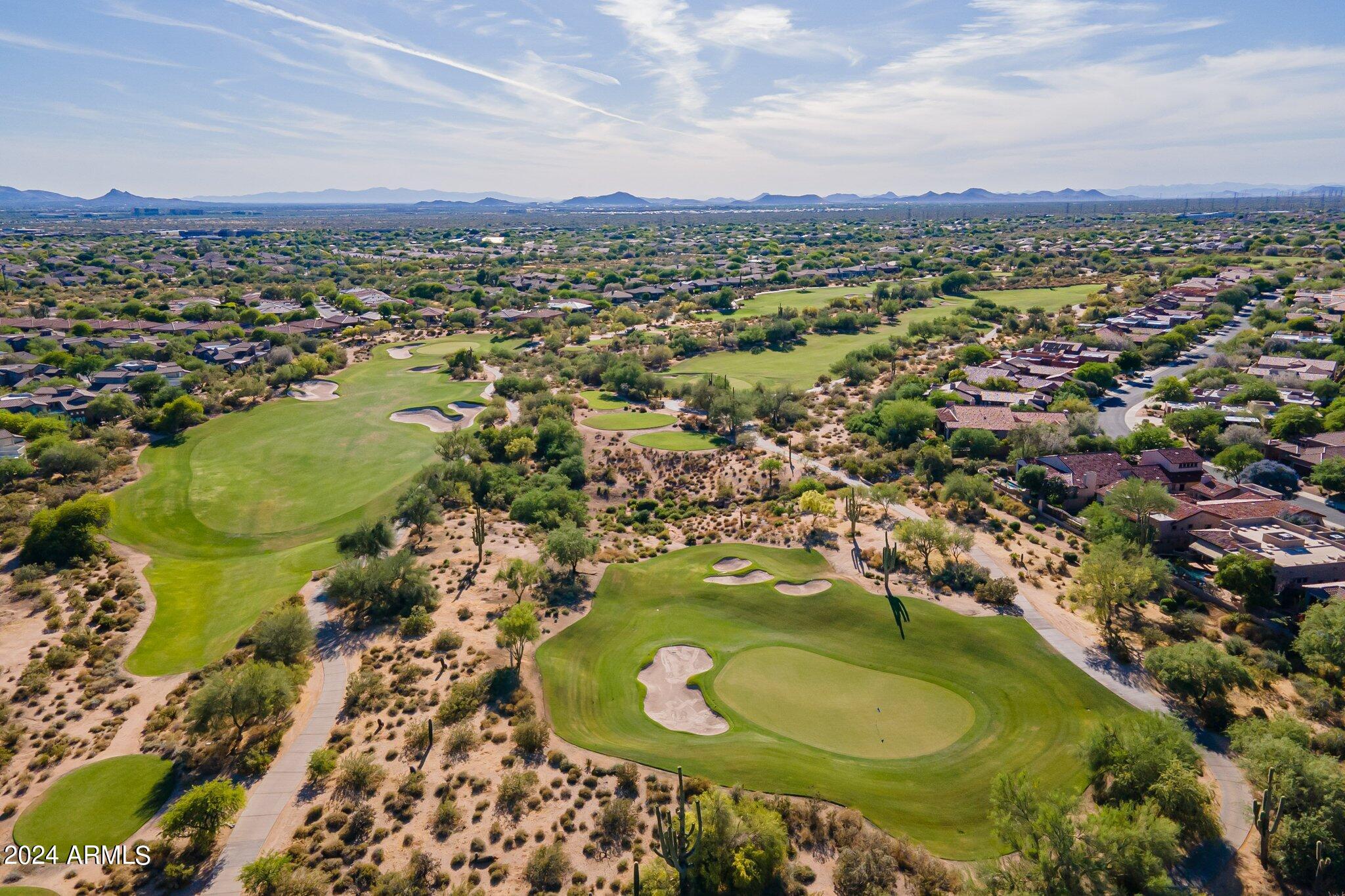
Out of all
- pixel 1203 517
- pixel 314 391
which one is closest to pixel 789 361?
pixel 1203 517

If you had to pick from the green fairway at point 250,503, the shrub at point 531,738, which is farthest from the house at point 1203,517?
the green fairway at point 250,503

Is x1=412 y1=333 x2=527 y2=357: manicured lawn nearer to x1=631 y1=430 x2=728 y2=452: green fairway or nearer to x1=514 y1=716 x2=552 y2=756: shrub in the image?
x1=631 y1=430 x2=728 y2=452: green fairway

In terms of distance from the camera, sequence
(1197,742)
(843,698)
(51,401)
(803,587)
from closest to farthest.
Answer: (1197,742)
(843,698)
(803,587)
(51,401)

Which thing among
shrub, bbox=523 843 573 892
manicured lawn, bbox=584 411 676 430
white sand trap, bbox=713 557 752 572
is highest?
manicured lawn, bbox=584 411 676 430

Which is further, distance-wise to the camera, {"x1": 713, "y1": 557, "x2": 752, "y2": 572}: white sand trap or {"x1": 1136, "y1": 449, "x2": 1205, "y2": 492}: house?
{"x1": 1136, "y1": 449, "x2": 1205, "y2": 492}: house

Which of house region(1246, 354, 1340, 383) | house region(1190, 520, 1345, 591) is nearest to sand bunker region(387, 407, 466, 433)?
house region(1190, 520, 1345, 591)

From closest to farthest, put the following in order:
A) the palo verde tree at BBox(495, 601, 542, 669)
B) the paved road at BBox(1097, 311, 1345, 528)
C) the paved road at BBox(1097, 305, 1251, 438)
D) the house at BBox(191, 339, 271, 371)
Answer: the palo verde tree at BBox(495, 601, 542, 669) < the paved road at BBox(1097, 311, 1345, 528) < the paved road at BBox(1097, 305, 1251, 438) < the house at BBox(191, 339, 271, 371)

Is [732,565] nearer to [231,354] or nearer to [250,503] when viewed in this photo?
[250,503]
